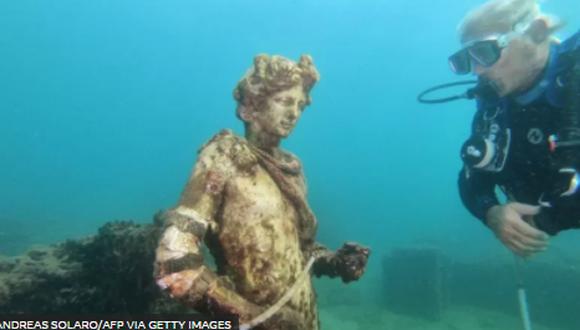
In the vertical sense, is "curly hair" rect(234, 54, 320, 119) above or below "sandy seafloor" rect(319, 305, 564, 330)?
above

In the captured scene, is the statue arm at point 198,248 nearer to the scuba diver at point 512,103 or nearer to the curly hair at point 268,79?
the curly hair at point 268,79

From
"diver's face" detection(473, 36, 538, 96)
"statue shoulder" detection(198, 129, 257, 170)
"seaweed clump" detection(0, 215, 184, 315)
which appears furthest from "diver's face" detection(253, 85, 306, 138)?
"seaweed clump" detection(0, 215, 184, 315)

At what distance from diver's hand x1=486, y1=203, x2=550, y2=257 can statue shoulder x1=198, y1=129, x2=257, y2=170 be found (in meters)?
2.11

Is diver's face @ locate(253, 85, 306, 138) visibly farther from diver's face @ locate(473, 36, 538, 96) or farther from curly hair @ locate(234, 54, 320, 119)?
diver's face @ locate(473, 36, 538, 96)

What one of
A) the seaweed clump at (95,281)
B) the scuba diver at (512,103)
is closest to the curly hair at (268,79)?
the scuba diver at (512,103)

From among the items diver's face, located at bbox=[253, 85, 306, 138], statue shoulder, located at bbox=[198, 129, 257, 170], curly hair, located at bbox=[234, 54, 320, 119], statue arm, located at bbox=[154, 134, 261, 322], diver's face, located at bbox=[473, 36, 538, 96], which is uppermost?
diver's face, located at bbox=[473, 36, 538, 96]

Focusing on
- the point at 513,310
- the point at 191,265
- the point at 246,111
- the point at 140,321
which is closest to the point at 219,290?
the point at 191,265

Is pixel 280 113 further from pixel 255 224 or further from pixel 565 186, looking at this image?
pixel 565 186

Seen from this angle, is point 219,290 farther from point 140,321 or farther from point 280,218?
point 140,321

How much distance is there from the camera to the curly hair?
326cm

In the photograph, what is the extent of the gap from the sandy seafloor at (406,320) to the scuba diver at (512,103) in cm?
845

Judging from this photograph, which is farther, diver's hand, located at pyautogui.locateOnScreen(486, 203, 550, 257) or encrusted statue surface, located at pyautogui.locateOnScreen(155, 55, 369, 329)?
diver's hand, located at pyautogui.locateOnScreen(486, 203, 550, 257)

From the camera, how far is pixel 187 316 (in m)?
2.97

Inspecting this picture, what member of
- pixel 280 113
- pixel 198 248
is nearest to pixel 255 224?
pixel 198 248
